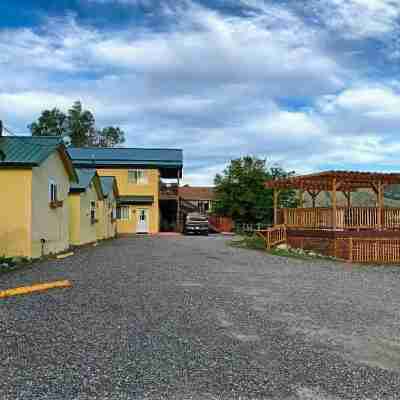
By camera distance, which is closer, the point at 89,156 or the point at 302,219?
the point at 302,219

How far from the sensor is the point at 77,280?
34.0 ft

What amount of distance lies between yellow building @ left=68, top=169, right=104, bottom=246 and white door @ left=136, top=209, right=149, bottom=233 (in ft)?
37.0

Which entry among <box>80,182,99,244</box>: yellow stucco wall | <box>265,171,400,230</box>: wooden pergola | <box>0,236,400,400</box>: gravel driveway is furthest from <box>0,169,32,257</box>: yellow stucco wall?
<box>265,171,400,230</box>: wooden pergola

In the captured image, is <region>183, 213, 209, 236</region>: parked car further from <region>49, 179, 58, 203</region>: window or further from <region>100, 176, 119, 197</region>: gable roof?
<region>49, 179, 58, 203</region>: window

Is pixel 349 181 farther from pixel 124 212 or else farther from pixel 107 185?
pixel 124 212

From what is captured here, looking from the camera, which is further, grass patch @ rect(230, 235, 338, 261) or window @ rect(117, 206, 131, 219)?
window @ rect(117, 206, 131, 219)

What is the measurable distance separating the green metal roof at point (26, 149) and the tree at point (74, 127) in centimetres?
4698

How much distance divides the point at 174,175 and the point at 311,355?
125ft

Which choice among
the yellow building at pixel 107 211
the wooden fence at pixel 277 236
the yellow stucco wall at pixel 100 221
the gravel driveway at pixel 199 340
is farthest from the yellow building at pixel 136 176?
the gravel driveway at pixel 199 340

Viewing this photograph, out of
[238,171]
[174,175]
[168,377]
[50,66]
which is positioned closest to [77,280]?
[168,377]

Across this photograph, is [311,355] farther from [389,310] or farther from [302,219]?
[302,219]

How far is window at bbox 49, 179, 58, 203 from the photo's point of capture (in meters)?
16.3

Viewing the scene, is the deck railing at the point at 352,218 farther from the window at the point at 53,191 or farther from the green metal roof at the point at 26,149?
the green metal roof at the point at 26,149

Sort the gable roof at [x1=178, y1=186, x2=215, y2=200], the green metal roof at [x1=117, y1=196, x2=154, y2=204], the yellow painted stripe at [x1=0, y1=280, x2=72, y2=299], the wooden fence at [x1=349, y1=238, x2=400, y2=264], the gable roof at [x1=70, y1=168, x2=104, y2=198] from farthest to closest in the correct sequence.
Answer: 1. the gable roof at [x1=178, y1=186, x2=215, y2=200]
2. the green metal roof at [x1=117, y1=196, x2=154, y2=204]
3. the gable roof at [x1=70, y1=168, x2=104, y2=198]
4. the wooden fence at [x1=349, y1=238, x2=400, y2=264]
5. the yellow painted stripe at [x1=0, y1=280, x2=72, y2=299]
